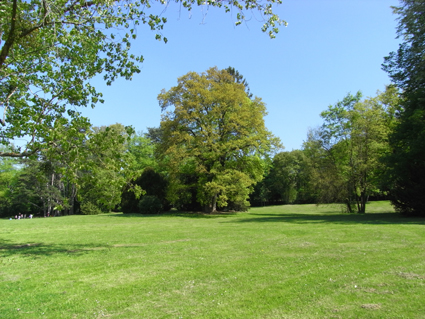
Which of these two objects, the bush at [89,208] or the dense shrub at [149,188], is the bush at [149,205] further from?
the bush at [89,208]

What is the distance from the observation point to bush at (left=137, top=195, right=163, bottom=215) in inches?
1337

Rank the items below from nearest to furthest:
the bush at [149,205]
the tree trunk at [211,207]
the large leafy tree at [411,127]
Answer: the large leafy tree at [411,127]
the bush at [149,205]
the tree trunk at [211,207]

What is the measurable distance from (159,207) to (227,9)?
29.2 metres

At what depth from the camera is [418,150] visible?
21.3m

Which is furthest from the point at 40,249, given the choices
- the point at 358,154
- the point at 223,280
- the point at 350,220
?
the point at 358,154

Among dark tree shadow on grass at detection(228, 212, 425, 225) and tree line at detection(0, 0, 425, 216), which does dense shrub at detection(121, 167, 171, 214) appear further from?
dark tree shadow on grass at detection(228, 212, 425, 225)

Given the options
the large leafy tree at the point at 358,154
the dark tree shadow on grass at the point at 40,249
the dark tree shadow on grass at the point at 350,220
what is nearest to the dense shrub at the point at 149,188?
the dark tree shadow on grass at the point at 350,220

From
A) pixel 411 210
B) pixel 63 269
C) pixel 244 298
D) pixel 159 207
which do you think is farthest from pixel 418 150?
pixel 159 207

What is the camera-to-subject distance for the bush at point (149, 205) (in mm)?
33969

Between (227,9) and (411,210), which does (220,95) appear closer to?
(411,210)

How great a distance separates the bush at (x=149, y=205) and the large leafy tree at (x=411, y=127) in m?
22.8

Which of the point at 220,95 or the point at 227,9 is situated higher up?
the point at 220,95

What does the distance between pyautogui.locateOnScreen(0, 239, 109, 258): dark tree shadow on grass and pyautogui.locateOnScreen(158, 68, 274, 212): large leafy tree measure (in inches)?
720

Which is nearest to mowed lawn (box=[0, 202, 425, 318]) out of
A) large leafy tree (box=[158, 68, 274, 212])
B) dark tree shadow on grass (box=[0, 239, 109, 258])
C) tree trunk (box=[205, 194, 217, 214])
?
dark tree shadow on grass (box=[0, 239, 109, 258])
